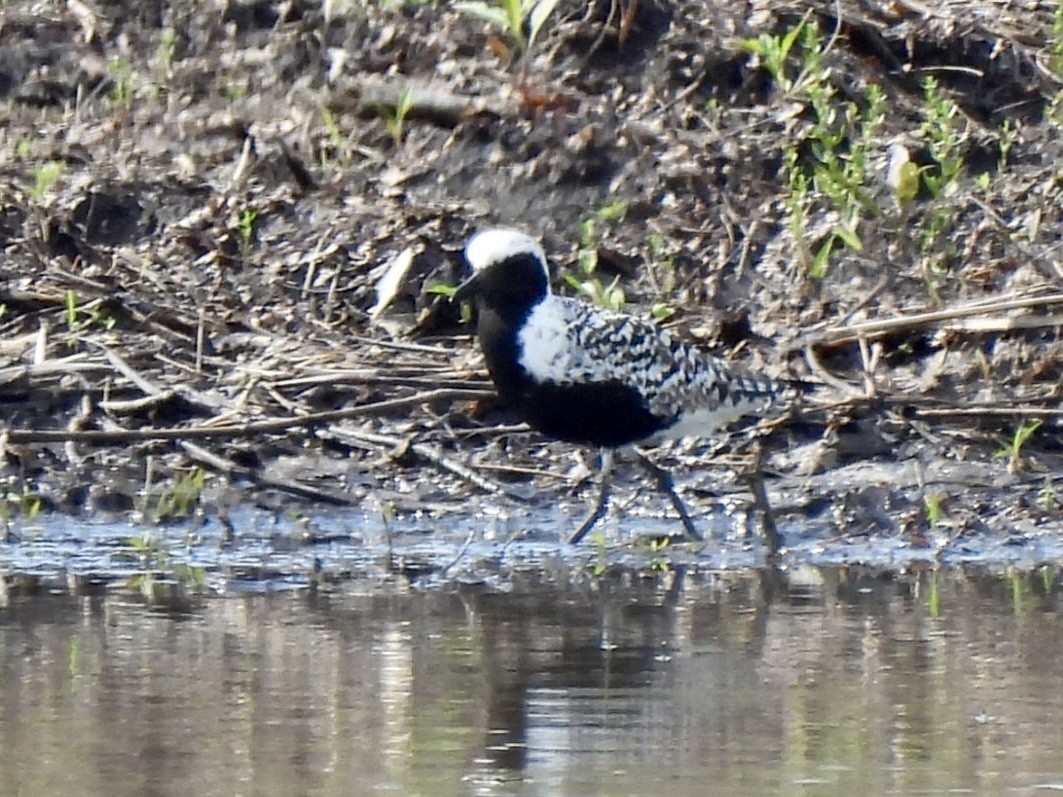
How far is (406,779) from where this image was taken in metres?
4.71

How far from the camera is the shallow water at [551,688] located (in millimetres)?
4773

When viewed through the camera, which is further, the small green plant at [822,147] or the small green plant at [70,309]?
the small green plant at [822,147]

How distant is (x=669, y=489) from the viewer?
25.2ft

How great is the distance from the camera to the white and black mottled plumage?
745 centimetres

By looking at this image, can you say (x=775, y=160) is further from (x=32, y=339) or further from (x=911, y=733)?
(x=911, y=733)

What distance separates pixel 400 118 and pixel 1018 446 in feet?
10.6

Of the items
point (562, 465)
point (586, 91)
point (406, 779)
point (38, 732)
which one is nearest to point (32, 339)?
point (562, 465)

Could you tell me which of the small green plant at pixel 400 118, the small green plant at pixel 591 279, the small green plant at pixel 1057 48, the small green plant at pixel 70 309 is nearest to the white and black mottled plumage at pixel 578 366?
the small green plant at pixel 591 279

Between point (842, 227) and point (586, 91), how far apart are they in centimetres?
144

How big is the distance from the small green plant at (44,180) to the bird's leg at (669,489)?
3.02 meters

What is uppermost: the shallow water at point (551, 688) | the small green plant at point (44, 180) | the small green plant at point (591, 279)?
the small green plant at point (44, 180)

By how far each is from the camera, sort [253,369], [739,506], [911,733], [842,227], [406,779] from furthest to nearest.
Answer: [842,227]
[253,369]
[739,506]
[911,733]
[406,779]

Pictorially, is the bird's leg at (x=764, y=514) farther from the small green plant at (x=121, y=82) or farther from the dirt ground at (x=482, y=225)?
the small green plant at (x=121, y=82)

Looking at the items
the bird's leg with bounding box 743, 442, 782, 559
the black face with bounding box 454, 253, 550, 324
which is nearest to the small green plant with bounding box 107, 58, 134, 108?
the black face with bounding box 454, 253, 550, 324
